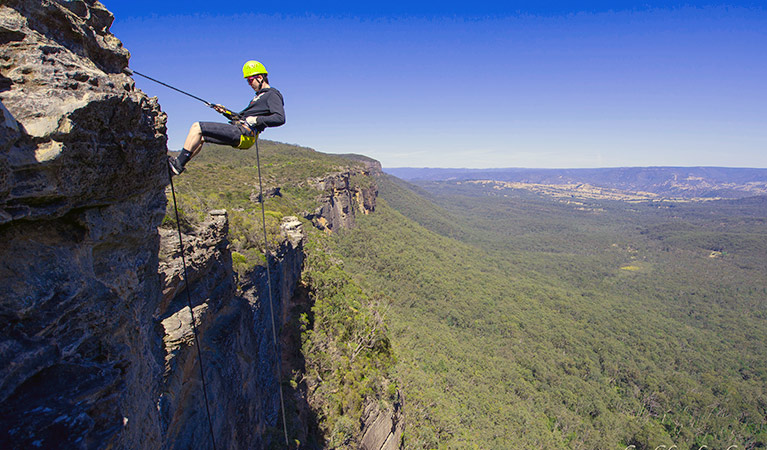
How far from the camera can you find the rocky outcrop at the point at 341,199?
46562 millimetres

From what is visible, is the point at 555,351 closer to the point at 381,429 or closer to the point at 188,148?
the point at 381,429

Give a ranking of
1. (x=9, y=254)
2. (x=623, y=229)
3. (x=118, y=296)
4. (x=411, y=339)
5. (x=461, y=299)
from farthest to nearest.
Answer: (x=623, y=229), (x=461, y=299), (x=411, y=339), (x=118, y=296), (x=9, y=254)

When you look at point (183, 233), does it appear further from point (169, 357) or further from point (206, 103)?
point (206, 103)

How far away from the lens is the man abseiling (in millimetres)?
4652

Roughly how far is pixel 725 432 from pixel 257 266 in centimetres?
6955

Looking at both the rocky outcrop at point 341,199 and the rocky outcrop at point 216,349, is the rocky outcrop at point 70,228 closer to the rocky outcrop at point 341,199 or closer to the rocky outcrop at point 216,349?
the rocky outcrop at point 216,349

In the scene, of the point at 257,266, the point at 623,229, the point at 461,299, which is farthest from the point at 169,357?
the point at 623,229

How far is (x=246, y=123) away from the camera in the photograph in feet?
16.9

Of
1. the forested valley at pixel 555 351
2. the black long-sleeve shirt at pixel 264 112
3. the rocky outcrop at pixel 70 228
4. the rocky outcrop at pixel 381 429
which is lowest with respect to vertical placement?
the forested valley at pixel 555 351

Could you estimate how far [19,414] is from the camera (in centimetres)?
245

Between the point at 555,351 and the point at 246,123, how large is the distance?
6152 centimetres

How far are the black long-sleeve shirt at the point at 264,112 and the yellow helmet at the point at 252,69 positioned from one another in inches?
16.6

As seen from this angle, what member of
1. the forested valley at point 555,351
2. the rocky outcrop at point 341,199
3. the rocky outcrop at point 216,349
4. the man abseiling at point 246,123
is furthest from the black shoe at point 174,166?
the rocky outcrop at point 341,199

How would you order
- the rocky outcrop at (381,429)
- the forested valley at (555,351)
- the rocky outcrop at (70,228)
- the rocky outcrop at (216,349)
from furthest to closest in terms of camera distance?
the forested valley at (555,351) < the rocky outcrop at (381,429) < the rocky outcrop at (216,349) < the rocky outcrop at (70,228)
